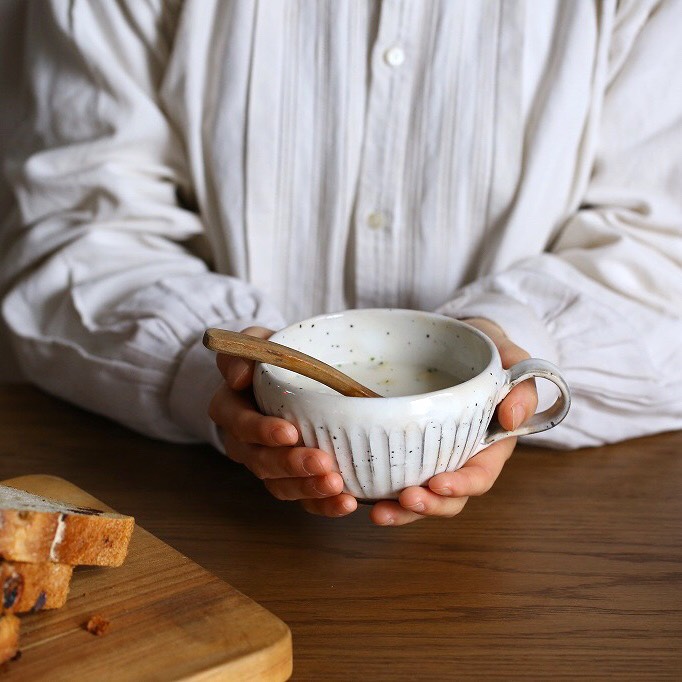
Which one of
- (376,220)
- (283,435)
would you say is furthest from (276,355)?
(376,220)

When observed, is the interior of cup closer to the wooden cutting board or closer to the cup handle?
the cup handle

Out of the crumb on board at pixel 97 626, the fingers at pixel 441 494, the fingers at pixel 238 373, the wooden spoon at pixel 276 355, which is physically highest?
the wooden spoon at pixel 276 355

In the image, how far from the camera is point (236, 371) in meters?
0.69

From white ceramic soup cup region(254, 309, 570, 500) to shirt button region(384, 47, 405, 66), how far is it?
0.34m

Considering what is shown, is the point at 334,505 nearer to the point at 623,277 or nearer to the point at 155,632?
the point at 155,632

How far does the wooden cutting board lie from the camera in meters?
0.52

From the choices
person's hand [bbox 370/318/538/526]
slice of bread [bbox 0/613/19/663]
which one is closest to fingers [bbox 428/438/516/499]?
person's hand [bbox 370/318/538/526]

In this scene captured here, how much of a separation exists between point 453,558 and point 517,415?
116mm

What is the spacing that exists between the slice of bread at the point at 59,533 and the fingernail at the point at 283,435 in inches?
4.4

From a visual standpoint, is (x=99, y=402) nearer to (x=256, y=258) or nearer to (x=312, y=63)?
(x=256, y=258)

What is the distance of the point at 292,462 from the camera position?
0.60 metres

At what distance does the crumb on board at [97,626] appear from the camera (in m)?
0.55

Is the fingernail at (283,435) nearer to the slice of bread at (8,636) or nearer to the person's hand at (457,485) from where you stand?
the person's hand at (457,485)

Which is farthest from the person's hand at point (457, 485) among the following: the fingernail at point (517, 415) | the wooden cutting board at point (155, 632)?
the wooden cutting board at point (155, 632)
